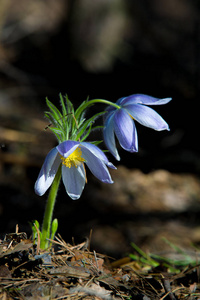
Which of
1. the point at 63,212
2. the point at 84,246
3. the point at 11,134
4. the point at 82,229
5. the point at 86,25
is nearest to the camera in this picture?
the point at 84,246

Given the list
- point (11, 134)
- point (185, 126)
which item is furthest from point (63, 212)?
point (185, 126)

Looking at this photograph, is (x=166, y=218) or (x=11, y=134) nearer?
(x=166, y=218)

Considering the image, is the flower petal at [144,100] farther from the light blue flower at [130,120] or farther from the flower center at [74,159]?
the flower center at [74,159]

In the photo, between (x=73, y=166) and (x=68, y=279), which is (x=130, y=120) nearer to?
(x=73, y=166)

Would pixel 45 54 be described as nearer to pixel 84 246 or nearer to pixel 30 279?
pixel 84 246

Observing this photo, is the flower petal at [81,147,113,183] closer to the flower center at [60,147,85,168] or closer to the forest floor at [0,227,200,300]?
the flower center at [60,147,85,168]
